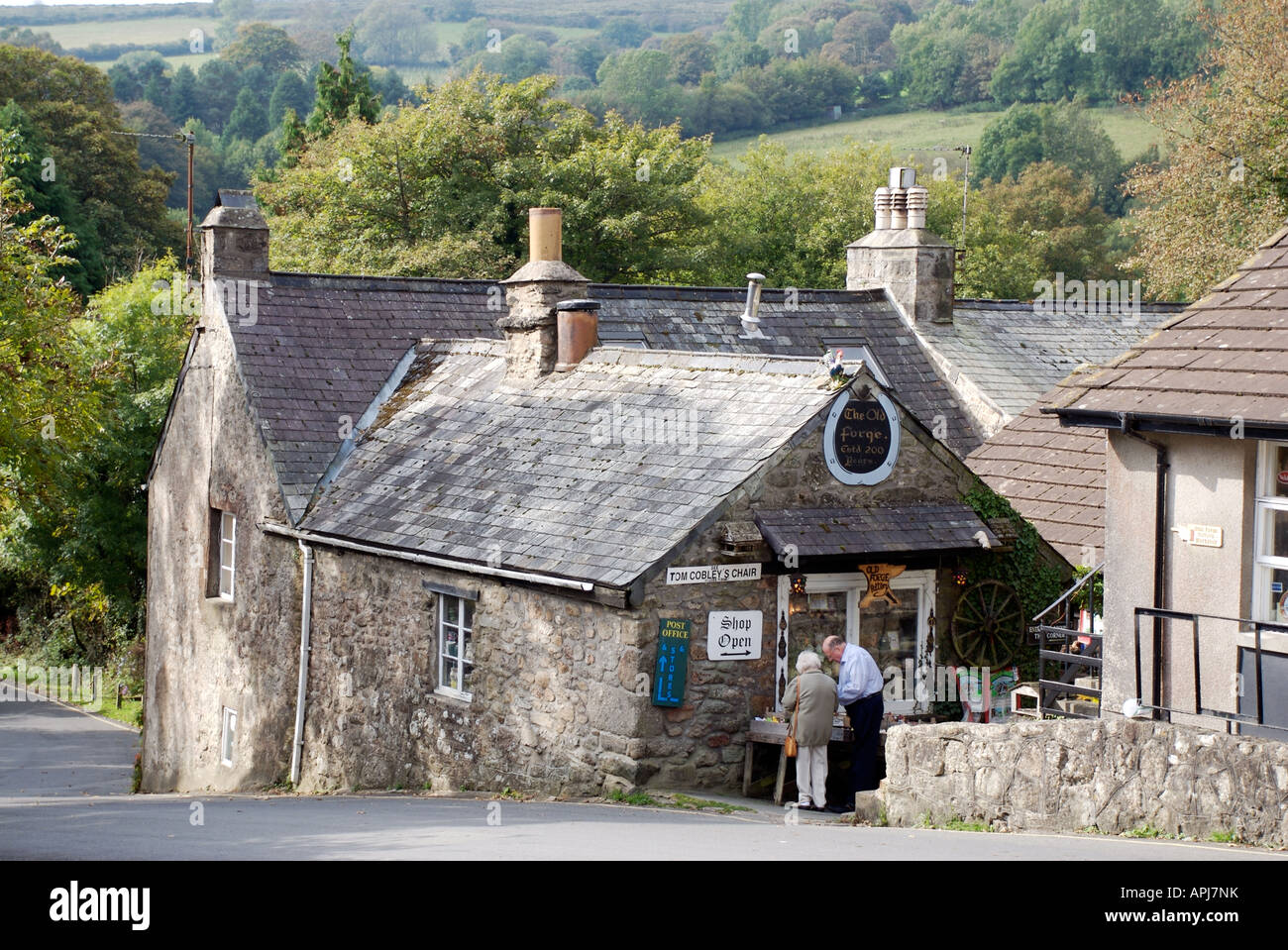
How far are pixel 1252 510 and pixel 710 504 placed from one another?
4.75 meters

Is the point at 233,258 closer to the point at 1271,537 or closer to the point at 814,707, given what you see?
the point at 814,707

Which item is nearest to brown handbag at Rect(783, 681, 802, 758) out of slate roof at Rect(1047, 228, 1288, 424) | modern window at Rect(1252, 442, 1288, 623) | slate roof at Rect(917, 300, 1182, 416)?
slate roof at Rect(1047, 228, 1288, 424)

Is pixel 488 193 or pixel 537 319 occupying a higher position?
pixel 488 193

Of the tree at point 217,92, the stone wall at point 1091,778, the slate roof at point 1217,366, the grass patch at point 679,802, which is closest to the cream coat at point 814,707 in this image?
the grass patch at point 679,802

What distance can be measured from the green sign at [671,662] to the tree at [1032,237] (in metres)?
42.1

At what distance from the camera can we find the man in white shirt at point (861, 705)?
45.3 feet

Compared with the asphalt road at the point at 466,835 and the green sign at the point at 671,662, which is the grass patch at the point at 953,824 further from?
the green sign at the point at 671,662

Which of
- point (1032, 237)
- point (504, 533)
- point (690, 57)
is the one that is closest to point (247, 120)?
point (690, 57)

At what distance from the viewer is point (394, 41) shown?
180625 millimetres

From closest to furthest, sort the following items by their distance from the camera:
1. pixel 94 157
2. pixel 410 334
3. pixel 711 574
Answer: pixel 711 574 → pixel 410 334 → pixel 94 157

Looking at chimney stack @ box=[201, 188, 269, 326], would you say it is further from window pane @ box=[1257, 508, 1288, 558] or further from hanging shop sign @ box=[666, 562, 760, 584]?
window pane @ box=[1257, 508, 1288, 558]

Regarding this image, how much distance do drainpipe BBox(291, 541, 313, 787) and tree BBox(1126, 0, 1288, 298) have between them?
81.0 ft

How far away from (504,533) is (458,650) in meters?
1.45
